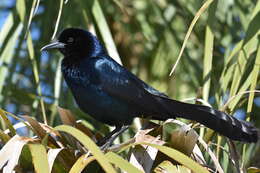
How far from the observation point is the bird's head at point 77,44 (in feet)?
12.6

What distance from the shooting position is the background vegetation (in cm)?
231

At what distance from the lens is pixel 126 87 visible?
11.4ft

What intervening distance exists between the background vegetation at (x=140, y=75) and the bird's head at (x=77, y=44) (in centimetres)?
7

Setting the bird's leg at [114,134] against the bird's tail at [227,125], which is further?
the bird's leg at [114,134]

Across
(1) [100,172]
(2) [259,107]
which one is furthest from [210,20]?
(2) [259,107]

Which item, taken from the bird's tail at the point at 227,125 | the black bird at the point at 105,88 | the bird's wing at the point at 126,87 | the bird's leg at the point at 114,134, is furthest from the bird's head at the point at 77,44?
the bird's tail at the point at 227,125

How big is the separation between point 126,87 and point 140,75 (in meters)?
1.43

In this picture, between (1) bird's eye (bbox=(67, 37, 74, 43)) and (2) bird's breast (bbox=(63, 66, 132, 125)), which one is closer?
(2) bird's breast (bbox=(63, 66, 132, 125))

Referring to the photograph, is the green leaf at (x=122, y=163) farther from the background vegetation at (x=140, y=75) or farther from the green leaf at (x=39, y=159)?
the green leaf at (x=39, y=159)

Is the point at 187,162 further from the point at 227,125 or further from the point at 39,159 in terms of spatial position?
the point at 227,125

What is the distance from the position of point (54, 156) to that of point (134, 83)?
1.27 metres

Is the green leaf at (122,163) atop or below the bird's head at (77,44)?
below

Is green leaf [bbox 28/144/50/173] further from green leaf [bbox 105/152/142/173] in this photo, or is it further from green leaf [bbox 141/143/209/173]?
green leaf [bbox 141/143/209/173]

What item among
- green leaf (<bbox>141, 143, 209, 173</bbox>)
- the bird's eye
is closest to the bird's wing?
the bird's eye
